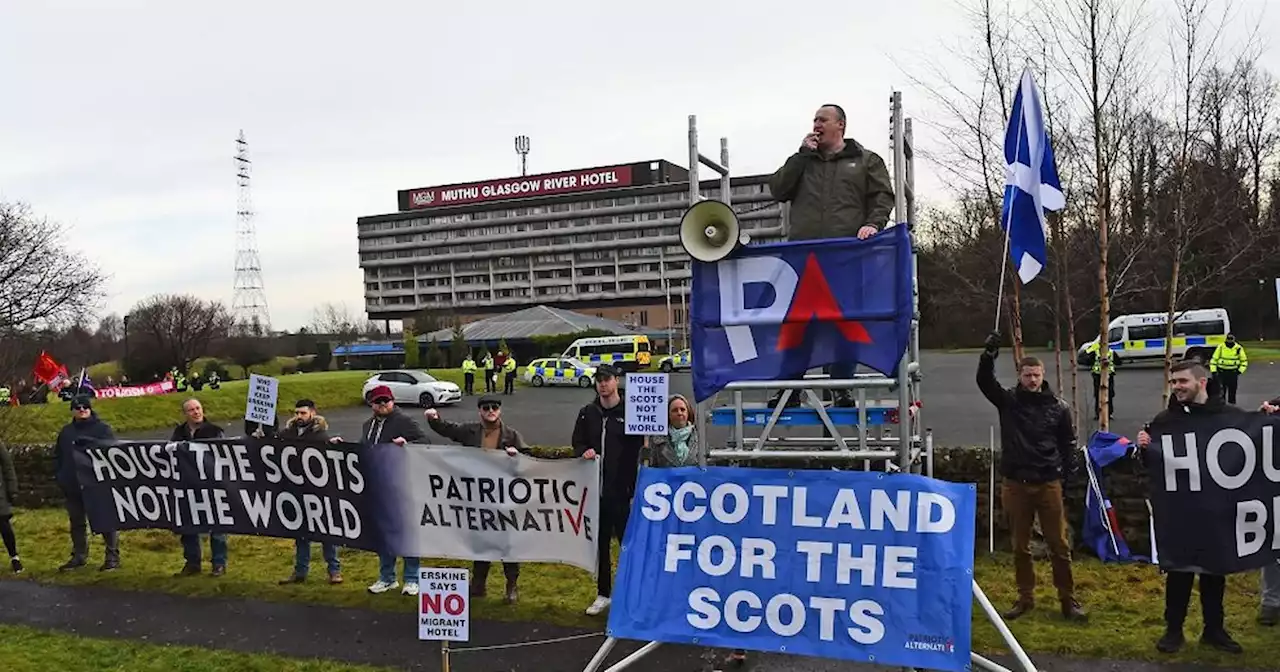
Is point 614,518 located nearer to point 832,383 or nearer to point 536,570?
point 536,570

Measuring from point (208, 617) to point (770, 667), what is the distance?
452 cm

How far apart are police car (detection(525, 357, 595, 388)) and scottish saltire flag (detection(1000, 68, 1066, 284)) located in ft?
105

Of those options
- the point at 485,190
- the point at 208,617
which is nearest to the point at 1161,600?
the point at 208,617

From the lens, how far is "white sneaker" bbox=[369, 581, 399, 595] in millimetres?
7812

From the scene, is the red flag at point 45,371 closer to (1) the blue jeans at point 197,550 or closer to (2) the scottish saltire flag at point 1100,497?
(1) the blue jeans at point 197,550

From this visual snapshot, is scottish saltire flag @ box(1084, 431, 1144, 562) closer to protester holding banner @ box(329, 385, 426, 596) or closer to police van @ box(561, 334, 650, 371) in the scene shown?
protester holding banner @ box(329, 385, 426, 596)

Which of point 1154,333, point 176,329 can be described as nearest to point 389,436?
point 1154,333

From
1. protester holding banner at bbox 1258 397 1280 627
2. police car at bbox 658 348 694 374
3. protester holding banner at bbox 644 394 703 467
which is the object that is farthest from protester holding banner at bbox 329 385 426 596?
police car at bbox 658 348 694 374

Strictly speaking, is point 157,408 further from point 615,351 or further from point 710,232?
point 710,232

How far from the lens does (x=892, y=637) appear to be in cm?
444

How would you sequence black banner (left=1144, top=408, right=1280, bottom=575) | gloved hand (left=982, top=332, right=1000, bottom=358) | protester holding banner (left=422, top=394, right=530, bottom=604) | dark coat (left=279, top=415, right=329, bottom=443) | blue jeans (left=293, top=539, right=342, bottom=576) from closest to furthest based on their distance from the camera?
gloved hand (left=982, top=332, right=1000, bottom=358) → black banner (left=1144, top=408, right=1280, bottom=575) → protester holding banner (left=422, top=394, right=530, bottom=604) → dark coat (left=279, top=415, right=329, bottom=443) → blue jeans (left=293, top=539, right=342, bottom=576)

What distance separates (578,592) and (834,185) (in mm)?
4240

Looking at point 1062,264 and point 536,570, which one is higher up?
point 1062,264

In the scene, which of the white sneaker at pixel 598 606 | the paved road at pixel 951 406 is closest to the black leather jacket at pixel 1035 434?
the white sneaker at pixel 598 606
